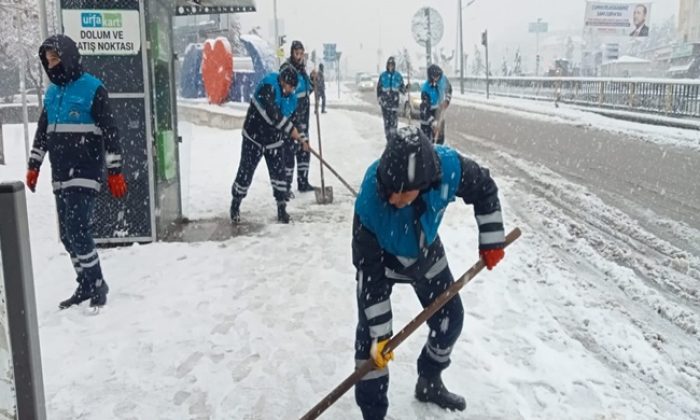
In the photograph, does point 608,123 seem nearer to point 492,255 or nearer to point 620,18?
point 492,255

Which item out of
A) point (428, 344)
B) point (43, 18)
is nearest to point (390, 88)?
point (43, 18)

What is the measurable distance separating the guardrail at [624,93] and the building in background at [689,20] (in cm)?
2836

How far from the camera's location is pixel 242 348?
Result: 4.27 metres

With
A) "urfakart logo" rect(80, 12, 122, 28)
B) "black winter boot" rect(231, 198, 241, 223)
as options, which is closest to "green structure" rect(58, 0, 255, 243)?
"urfakart logo" rect(80, 12, 122, 28)

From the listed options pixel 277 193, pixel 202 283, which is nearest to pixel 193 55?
pixel 277 193

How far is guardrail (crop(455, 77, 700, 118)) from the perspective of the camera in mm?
18953

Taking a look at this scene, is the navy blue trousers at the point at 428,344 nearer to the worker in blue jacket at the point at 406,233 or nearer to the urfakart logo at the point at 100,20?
the worker in blue jacket at the point at 406,233

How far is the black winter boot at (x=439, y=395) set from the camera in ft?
11.3

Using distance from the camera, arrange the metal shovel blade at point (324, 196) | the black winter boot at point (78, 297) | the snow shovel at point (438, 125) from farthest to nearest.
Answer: the snow shovel at point (438, 125) → the metal shovel blade at point (324, 196) → the black winter boot at point (78, 297)

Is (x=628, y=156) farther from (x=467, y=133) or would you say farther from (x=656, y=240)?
(x=656, y=240)

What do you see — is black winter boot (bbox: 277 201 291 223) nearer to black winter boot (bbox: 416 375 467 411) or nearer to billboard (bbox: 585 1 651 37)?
black winter boot (bbox: 416 375 467 411)

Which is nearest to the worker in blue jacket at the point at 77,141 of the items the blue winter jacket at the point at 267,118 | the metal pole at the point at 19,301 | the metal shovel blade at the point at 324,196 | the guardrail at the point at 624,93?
the blue winter jacket at the point at 267,118

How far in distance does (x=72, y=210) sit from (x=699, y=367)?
4.21 metres

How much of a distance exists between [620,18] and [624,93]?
28.7 m
